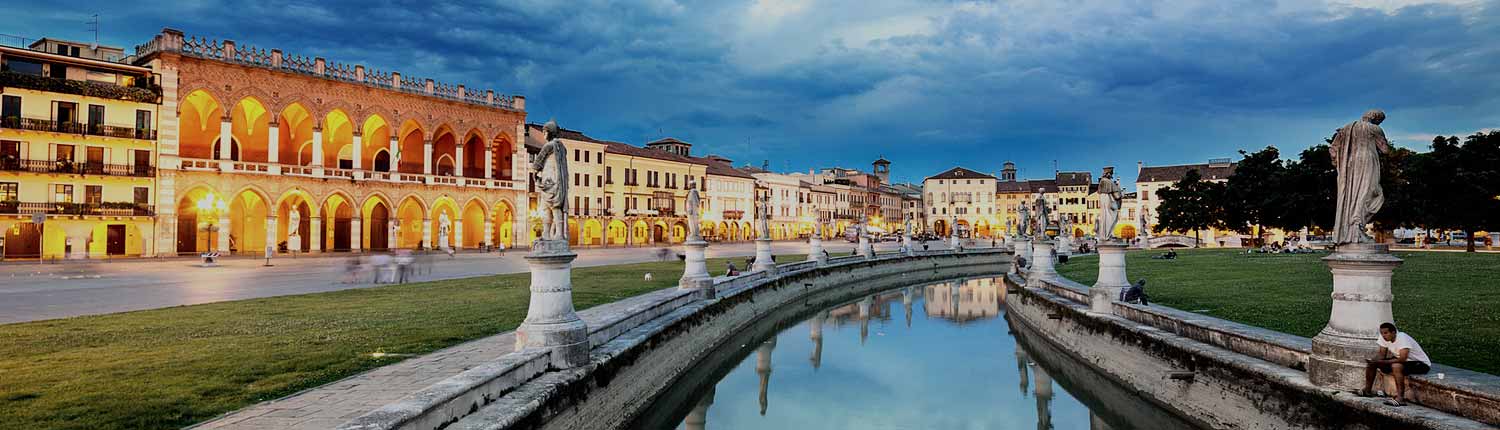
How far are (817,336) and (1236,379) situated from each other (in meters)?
13.7

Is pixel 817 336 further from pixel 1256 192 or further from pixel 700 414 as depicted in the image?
pixel 1256 192

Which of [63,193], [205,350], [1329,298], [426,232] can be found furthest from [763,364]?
[63,193]

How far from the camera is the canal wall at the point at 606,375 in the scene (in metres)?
6.61

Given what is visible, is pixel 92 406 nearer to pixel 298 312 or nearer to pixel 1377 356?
pixel 298 312

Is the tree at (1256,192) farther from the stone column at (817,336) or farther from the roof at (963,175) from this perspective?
the roof at (963,175)

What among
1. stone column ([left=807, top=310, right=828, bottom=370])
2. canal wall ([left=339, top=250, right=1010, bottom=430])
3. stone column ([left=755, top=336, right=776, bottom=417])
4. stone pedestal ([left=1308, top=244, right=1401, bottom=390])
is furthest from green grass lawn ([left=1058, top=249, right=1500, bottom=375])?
canal wall ([left=339, top=250, right=1010, bottom=430])

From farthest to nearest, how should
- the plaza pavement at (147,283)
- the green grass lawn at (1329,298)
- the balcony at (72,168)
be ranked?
the balcony at (72,168), the plaza pavement at (147,283), the green grass lawn at (1329,298)

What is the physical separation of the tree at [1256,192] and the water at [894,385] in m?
31.4

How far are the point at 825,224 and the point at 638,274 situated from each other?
264 feet

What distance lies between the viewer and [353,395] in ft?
25.5

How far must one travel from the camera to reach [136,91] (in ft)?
122

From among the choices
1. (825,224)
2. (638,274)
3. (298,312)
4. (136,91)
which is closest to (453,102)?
(136,91)

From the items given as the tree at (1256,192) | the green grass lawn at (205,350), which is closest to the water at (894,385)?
the green grass lawn at (205,350)

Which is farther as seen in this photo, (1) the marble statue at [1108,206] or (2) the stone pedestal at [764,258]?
(2) the stone pedestal at [764,258]
